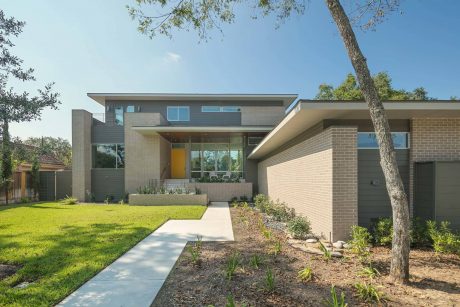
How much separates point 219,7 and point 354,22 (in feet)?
10.6

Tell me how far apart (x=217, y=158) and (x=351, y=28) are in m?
15.6

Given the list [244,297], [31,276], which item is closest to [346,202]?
[244,297]

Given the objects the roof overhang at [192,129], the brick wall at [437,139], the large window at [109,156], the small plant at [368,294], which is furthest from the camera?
the large window at [109,156]

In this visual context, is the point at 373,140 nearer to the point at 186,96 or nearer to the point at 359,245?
the point at 359,245

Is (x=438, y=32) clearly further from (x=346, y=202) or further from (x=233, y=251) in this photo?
(x=233, y=251)

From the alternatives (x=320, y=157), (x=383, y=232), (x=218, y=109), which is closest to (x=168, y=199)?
(x=218, y=109)

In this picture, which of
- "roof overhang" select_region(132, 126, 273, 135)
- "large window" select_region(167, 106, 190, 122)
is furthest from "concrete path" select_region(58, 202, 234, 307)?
"large window" select_region(167, 106, 190, 122)

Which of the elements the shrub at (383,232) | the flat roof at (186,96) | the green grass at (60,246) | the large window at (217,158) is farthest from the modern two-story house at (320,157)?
the green grass at (60,246)

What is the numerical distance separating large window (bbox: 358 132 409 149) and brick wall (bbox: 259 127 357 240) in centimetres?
84

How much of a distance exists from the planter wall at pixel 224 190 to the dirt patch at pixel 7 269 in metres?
11.4

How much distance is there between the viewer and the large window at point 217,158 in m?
19.0

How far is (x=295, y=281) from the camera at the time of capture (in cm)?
413

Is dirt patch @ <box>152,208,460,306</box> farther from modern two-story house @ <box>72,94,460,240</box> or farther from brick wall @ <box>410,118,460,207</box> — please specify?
brick wall @ <box>410,118,460,207</box>

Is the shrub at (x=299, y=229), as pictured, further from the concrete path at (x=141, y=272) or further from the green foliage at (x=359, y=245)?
the concrete path at (x=141, y=272)
